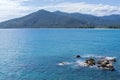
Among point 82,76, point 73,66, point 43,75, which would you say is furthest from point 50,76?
point 73,66

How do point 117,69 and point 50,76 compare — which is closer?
point 50,76

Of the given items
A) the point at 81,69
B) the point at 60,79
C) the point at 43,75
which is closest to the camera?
the point at 60,79

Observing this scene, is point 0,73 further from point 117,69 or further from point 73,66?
point 117,69

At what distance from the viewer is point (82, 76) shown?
64125mm

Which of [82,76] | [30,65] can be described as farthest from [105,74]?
[30,65]

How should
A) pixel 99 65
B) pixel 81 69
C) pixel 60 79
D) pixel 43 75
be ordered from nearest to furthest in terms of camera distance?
pixel 60 79 → pixel 43 75 → pixel 81 69 → pixel 99 65

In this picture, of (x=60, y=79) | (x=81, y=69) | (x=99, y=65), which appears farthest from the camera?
(x=99, y=65)

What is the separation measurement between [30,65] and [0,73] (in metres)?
12.5

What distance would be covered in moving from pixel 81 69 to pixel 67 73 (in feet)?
20.2

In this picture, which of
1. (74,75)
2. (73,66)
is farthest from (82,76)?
(73,66)

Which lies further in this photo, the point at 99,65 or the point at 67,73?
the point at 99,65

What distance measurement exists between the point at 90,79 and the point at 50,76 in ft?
32.2

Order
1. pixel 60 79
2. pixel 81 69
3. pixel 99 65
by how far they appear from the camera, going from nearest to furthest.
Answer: pixel 60 79, pixel 81 69, pixel 99 65

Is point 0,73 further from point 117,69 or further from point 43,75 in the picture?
point 117,69
